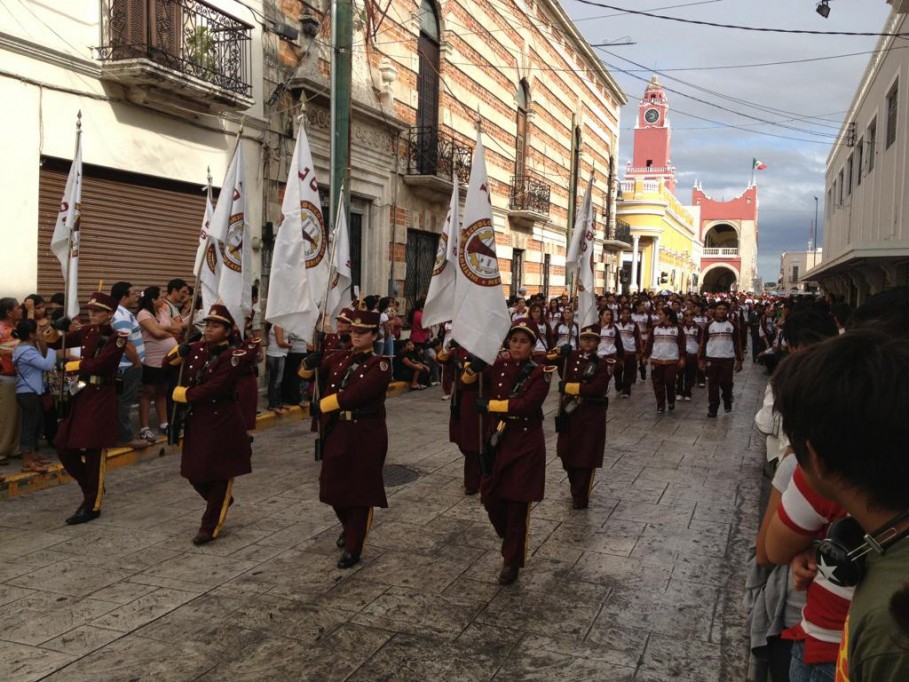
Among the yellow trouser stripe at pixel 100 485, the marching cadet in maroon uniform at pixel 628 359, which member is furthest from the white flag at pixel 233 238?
the marching cadet in maroon uniform at pixel 628 359

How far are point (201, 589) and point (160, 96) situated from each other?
7.58 metres

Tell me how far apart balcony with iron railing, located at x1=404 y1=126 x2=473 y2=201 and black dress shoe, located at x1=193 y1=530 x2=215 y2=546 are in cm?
1232

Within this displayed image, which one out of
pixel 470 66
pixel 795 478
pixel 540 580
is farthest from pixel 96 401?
A: pixel 470 66

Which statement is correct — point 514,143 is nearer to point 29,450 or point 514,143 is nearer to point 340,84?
point 340,84

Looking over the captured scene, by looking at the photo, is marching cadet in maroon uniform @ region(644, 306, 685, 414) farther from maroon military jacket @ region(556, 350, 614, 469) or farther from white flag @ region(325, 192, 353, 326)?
white flag @ region(325, 192, 353, 326)

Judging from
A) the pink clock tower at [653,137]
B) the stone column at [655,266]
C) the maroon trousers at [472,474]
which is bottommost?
the maroon trousers at [472,474]

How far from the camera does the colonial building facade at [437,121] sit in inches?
543

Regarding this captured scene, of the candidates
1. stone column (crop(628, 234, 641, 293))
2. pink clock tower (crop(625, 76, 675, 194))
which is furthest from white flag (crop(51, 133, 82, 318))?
pink clock tower (crop(625, 76, 675, 194))

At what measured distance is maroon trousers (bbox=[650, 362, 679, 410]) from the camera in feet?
40.3

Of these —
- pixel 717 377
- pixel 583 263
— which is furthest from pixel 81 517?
pixel 717 377

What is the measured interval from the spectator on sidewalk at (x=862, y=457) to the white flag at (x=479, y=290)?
445 centimetres

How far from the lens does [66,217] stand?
7.55 meters

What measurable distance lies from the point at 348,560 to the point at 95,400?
2.66m

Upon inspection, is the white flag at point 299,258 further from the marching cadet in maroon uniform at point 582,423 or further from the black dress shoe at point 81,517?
the marching cadet in maroon uniform at point 582,423
